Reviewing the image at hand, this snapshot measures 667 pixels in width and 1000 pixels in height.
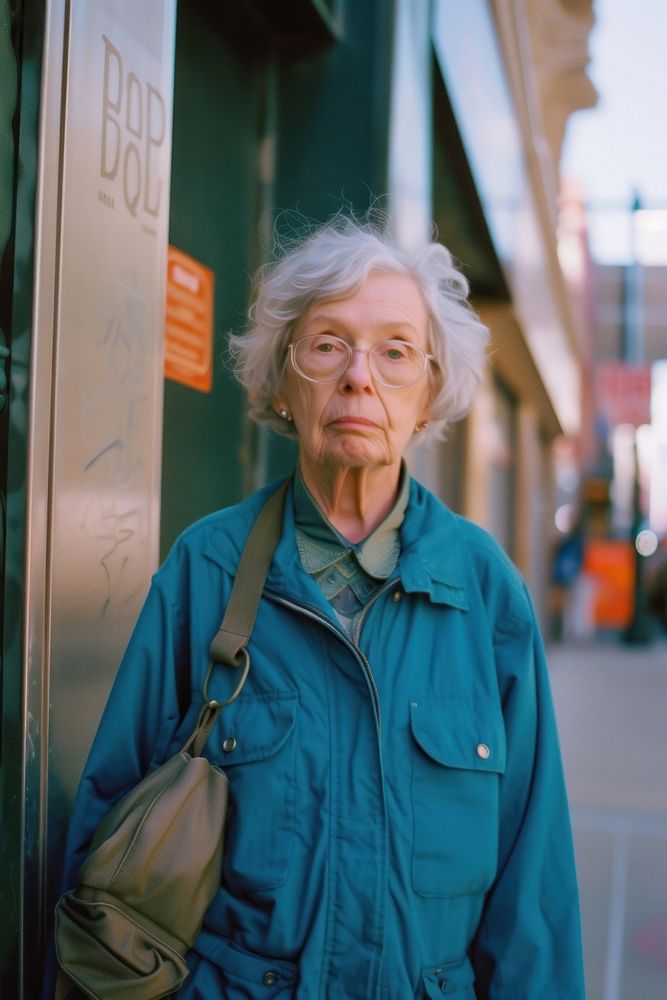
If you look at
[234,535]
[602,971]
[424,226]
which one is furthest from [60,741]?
[424,226]

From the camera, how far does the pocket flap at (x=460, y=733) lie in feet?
6.23

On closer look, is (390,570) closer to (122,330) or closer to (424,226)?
(122,330)

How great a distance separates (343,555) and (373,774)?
446 mm

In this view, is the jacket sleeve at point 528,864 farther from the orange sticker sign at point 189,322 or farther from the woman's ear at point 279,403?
the orange sticker sign at point 189,322

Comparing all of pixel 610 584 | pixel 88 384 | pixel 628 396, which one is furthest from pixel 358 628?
pixel 610 584

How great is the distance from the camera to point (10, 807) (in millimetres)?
2238

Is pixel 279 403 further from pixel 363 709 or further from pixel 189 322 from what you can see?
pixel 189 322

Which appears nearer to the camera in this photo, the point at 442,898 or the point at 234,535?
the point at 442,898

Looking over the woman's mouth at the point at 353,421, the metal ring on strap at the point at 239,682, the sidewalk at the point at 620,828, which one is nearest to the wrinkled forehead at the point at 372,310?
the woman's mouth at the point at 353,421

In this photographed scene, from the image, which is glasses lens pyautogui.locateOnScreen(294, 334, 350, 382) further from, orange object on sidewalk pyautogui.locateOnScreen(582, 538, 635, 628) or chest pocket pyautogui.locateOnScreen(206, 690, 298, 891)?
orange object on sidewalk pyautogui.locateOnScreen(582, 538, 635, 628)

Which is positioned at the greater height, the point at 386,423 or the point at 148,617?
the point at 386,423

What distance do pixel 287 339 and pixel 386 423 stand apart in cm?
29

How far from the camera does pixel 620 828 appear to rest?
219 inches

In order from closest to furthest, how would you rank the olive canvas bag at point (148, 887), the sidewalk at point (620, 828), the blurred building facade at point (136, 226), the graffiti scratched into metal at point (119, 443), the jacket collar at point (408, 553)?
the olive canvas bag at point (148, 887), the jacket collar at point (408, 553), the blurred building facade at point (136, 226), the graffiti scratched into metal at point (119, 443), the sidewalk at point (620, 828)
